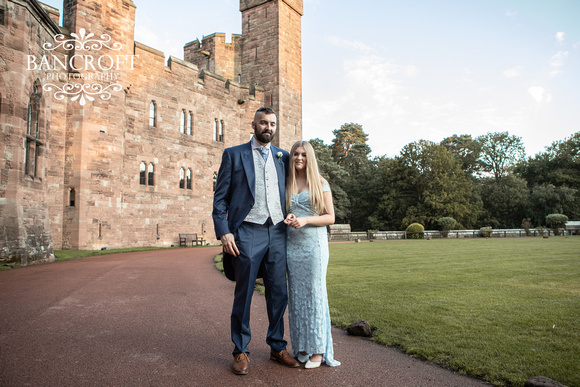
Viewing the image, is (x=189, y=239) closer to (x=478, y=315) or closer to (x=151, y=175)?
(x=151, y=175)

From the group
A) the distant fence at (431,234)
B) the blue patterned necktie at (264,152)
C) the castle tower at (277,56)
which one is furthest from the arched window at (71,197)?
the distant fence at (431,234)

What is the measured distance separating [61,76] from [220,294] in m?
15.5

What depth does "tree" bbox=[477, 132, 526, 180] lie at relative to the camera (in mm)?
54469

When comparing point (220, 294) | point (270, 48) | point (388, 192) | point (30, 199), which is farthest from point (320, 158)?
point (220, 294)

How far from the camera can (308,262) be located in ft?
11.4

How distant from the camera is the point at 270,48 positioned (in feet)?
86.0

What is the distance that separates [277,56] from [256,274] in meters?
24.9

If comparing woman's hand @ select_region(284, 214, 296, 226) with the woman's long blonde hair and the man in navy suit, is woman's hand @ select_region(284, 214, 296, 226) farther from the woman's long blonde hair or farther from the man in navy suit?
the woman's long blonde hair

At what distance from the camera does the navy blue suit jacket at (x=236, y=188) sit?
3426 mm

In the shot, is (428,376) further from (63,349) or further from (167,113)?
(167,113)

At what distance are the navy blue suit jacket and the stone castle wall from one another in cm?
1018

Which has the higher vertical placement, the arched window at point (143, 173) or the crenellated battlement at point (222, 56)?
the crenellated battlement at point (222, 56)

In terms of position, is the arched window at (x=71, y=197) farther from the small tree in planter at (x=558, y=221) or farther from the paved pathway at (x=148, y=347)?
the small tree in planter at (x=558, y=221)

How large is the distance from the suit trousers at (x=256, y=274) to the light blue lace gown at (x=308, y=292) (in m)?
0.10
